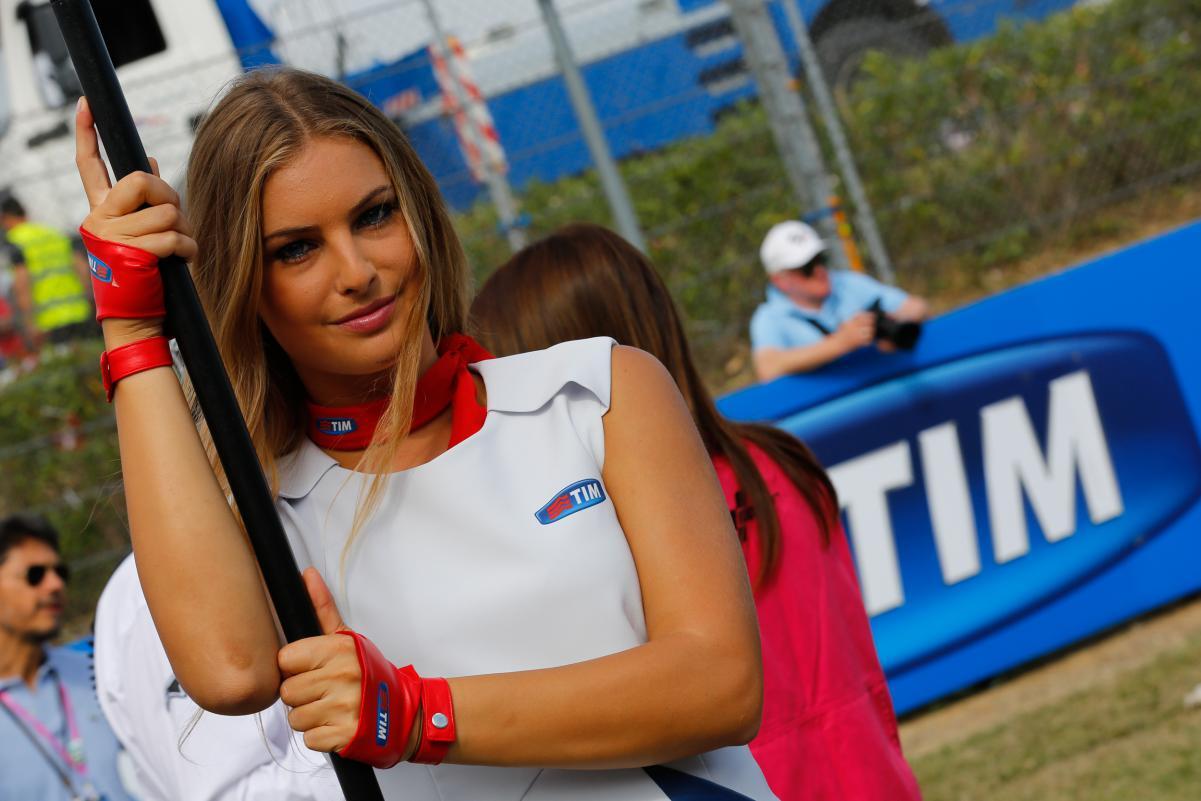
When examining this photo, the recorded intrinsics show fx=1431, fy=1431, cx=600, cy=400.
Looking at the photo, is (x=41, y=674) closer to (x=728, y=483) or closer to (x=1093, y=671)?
(x=728, y=483)

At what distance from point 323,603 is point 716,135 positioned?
17.9 ft

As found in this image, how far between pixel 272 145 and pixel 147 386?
1.03 ft

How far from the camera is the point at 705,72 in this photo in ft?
20.6

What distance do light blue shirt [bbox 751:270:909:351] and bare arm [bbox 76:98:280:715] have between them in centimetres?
430

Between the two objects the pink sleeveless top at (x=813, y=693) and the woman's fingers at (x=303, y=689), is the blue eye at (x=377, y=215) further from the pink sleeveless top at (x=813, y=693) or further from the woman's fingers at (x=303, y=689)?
the pink sleeveless top at (x=813, y=693)

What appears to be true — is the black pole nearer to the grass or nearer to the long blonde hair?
the long blonde hair

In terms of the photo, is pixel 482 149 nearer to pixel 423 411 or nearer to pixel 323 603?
pixel 423 411

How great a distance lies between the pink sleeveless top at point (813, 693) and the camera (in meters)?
2.66

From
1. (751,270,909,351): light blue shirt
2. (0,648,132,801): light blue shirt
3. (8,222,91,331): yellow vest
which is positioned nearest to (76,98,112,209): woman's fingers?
(0,648,132,801): light blue shirt

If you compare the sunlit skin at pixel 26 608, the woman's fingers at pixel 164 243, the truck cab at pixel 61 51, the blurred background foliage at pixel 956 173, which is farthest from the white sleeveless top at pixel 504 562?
the truck cab at pixel 61 51

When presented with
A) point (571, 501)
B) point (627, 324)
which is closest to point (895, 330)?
point (627, 324)

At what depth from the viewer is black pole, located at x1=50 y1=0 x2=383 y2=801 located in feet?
4.37

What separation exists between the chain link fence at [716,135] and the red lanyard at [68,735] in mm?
837

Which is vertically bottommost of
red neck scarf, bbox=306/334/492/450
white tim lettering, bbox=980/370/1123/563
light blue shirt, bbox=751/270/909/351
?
white tim lettering, bbox=980/370/1123/563
